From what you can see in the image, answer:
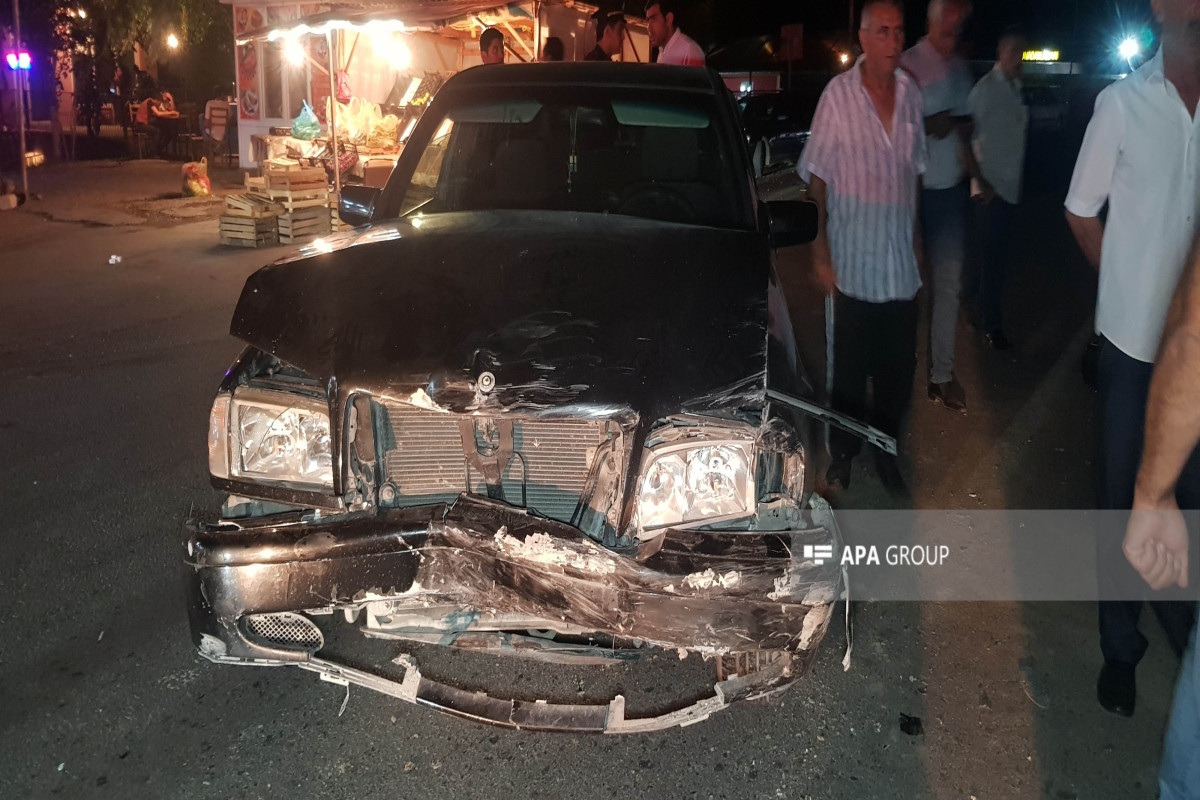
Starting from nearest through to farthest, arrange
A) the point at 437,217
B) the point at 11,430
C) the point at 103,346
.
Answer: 1. the point at 437,217
2. the point at 11,430
3. the point at 103,346

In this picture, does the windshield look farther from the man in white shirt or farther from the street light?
the street light

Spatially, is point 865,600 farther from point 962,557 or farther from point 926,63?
point 926,63

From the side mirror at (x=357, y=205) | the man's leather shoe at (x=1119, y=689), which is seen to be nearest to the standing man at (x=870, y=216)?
the man's leather shoe at (x=1119, y=689)

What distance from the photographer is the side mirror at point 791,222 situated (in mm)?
3660

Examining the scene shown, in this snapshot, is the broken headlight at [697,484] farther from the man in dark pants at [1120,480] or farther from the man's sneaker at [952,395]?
the man's sneaker at [952,395]

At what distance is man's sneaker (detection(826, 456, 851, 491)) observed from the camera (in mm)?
4426

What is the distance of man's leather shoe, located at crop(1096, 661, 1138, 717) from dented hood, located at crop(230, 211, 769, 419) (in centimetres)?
152

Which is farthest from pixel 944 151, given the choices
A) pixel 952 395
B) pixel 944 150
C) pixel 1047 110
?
pixel 1047 110

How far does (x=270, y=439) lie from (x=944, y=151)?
154 inches

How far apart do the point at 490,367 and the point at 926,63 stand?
3935mm

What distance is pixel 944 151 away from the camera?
5043 mm

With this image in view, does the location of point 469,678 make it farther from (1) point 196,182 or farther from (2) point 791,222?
(1) point 196,182

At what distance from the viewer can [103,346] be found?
672cm

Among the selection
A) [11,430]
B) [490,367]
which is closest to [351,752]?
[490,367]
